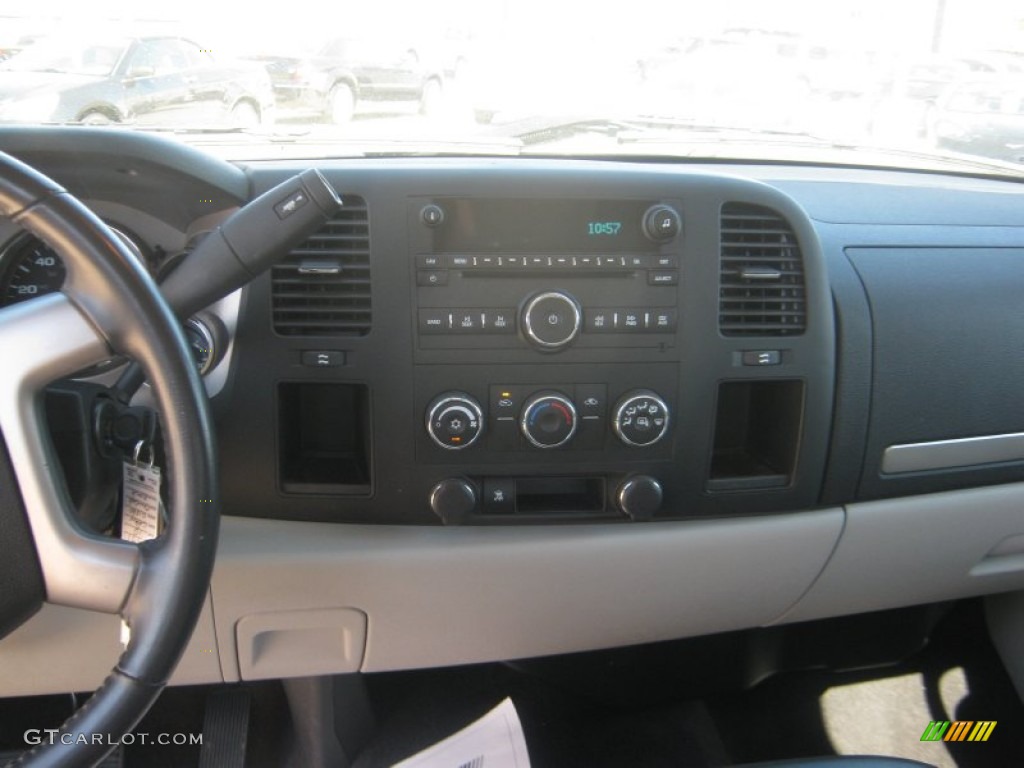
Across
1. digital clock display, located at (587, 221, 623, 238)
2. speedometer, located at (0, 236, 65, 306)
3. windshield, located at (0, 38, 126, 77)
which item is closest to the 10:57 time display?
digital clock display, located at (587, 221, 623, 238)

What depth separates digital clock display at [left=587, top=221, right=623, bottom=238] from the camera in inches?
60.2

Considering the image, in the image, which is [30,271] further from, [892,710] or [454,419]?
[892,710]

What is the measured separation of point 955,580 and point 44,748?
69.9 inches

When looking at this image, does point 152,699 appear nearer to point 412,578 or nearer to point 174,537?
point 174,537

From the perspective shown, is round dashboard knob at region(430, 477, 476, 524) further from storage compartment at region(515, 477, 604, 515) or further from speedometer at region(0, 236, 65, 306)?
speedometer at region(0, 236, 65, 306)

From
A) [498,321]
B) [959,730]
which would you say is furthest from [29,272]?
[959,730]

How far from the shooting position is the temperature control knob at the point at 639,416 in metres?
1.56

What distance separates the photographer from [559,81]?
2.12 metres

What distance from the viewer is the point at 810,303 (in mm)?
1625

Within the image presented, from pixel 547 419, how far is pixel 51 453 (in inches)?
29.4

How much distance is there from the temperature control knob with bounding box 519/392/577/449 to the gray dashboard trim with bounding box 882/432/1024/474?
→ 669 mm

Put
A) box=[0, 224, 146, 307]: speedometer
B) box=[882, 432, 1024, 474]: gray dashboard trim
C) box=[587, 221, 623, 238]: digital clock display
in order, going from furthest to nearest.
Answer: box=[882, 432, 1024, 474]: gray dashboard trim, box=[587, 221, 623, 238]: digital clock display, box=[0, 224, 146, 307]: speedometer

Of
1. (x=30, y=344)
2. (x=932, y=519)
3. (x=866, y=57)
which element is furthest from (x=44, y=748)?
(x=866, y=57)

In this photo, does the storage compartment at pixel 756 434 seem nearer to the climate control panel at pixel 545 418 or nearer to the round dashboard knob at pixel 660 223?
the climate control panel at pixel 545 418
